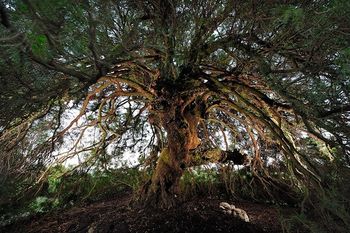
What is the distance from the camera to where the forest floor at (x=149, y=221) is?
2627 millimetres

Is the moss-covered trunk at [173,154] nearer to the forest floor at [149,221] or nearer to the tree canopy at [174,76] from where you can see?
the tree canopy at [174,76]

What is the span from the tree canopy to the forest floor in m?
0.23

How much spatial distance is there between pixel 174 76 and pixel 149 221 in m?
1.45

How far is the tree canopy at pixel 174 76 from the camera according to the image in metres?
1.25

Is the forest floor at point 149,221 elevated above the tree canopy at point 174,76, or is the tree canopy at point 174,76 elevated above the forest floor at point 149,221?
the tree canopy at point 174,76

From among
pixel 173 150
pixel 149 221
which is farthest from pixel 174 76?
pixel 149 221

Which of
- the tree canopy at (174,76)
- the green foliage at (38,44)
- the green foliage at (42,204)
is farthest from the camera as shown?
the green foliage at (42,204)

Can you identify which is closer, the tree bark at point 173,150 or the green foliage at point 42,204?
the tree bark at point 173,150

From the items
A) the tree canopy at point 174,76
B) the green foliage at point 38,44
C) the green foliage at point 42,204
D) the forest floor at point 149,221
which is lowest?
the forest floor at point 149,221

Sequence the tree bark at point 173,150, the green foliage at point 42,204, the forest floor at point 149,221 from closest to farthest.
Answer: the forest floor at point 149,221
the tree bark at point 173,150
the green foliage at point 42,204

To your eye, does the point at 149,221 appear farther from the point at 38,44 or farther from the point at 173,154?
the point at 38,44

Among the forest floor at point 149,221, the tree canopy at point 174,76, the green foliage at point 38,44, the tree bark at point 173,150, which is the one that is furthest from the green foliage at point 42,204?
the green foliage at point 38,44

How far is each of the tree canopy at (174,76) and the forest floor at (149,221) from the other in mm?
230

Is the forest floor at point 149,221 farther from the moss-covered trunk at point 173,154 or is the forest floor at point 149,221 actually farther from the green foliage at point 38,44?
the green foliage at point 38,44
